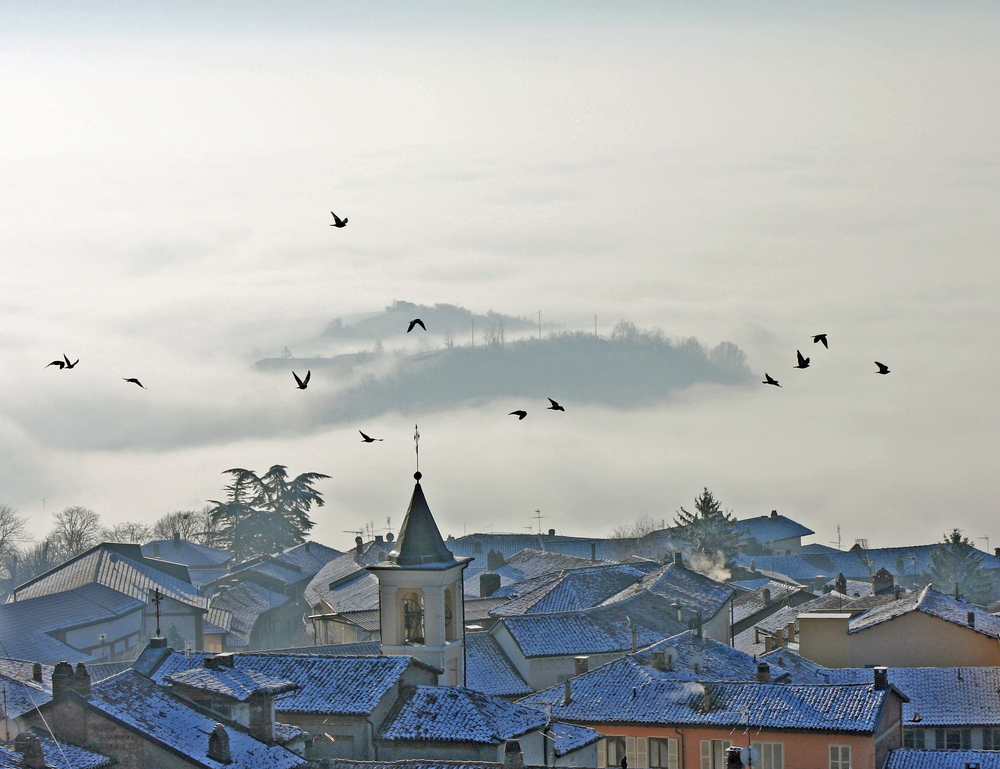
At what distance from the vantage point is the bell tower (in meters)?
45.6

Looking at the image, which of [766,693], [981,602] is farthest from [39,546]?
[766,693]

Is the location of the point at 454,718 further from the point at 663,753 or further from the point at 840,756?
the point at 840,756

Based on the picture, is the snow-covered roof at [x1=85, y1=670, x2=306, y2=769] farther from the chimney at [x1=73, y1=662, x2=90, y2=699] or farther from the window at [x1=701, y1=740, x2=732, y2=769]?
the window at [x1=701, y1=740, x2=732, y2=769]

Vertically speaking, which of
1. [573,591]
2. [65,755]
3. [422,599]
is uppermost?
[573,591]

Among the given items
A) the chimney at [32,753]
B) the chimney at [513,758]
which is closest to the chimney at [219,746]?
the chimney at [32,753]

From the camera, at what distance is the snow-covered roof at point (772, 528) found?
150 meters

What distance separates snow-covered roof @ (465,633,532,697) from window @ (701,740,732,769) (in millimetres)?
11721

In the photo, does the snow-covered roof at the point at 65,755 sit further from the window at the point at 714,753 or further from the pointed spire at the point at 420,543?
the window at the point at 714,753

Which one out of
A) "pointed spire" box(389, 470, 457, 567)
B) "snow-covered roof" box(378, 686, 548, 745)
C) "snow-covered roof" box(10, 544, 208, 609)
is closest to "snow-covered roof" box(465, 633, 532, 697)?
"pointed spire" box(389, 470, 457, 567)

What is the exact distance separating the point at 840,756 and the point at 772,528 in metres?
112

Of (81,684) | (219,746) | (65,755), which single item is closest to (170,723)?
(219,746)

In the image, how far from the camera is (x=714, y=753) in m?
43.7

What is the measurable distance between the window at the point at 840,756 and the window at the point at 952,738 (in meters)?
9.13

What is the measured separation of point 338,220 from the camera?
31.4 m
